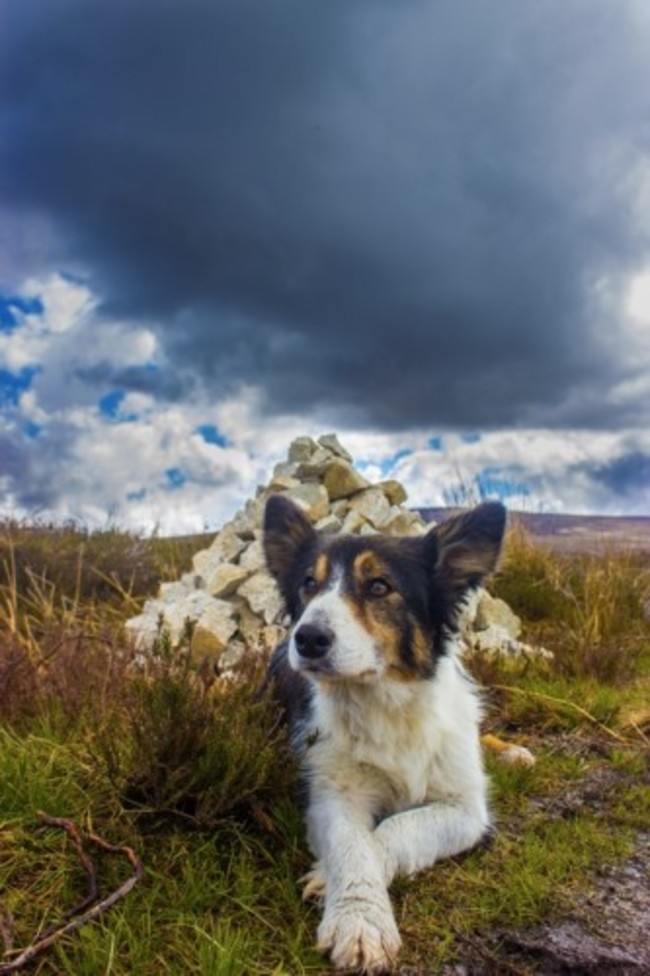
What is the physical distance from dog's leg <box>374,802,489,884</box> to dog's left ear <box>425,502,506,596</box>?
3.59 feet

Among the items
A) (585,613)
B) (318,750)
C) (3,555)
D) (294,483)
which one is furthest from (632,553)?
(318,750)

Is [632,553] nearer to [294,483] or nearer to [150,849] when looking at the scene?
[294,483]

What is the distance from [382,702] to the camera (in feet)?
13.8

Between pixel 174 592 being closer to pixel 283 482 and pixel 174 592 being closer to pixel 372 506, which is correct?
pixel 283 482

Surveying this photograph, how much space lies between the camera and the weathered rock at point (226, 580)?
961 cm

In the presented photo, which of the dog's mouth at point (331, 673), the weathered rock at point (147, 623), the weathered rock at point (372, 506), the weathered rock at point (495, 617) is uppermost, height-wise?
the weathered rock at point (372, 506)

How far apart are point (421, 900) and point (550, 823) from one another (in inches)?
49.6

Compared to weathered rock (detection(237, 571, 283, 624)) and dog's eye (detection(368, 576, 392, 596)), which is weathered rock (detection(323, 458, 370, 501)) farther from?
dog's eye (detection(368, 576, 392, 596))

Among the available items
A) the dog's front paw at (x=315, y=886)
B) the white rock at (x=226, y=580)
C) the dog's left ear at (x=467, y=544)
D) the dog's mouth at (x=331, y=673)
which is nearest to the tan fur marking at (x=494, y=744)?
the dog's left ear at (x=467, y=544)

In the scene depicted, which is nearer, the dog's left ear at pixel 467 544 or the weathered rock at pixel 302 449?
the dog's left ear at pixel 467 544

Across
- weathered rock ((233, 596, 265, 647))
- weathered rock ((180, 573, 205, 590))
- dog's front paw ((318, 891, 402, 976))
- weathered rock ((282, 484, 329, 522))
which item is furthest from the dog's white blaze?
weathered rock ((180, 573, 205, 590))

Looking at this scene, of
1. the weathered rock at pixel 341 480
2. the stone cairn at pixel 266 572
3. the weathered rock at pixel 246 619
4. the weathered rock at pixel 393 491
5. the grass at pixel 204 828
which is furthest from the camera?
the weathered rock at pixel 393 491

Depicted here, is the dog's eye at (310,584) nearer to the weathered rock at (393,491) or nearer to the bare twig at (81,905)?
the bare twig at (81,905)

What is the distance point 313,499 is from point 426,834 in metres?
6.31
